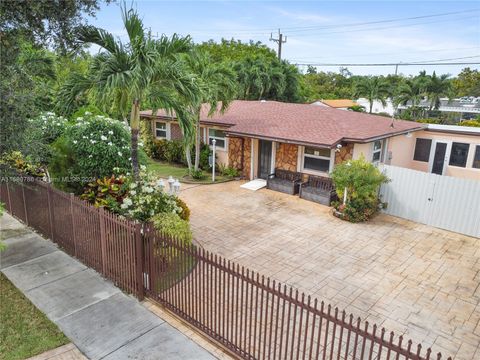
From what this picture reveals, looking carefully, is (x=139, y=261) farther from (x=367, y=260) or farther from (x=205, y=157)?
(x=205, y=157)

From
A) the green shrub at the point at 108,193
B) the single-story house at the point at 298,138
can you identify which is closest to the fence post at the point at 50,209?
the green shrub at the point at 108,193

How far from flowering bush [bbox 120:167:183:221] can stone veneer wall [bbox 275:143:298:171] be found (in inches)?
292

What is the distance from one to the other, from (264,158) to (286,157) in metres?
1.31

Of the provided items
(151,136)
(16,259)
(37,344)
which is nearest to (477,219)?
(37,344)

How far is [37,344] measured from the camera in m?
5.50

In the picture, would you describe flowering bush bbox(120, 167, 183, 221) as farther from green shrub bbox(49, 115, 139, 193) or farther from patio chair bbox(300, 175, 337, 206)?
patio chair bbox(300, 175, 337, 206)

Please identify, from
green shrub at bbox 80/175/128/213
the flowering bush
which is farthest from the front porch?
green shrub at bbox 80/175/128/213

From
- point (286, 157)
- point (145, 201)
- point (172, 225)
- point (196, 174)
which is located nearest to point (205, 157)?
point (196, 174)

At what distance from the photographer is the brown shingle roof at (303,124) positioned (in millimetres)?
13539

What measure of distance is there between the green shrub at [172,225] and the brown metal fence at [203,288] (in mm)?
1020

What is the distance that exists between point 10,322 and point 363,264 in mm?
7666

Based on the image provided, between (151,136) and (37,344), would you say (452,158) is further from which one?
(37,344)

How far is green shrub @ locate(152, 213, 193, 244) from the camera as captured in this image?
762cm

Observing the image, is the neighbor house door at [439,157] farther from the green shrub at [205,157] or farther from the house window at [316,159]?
the green shrub at [205,157]
